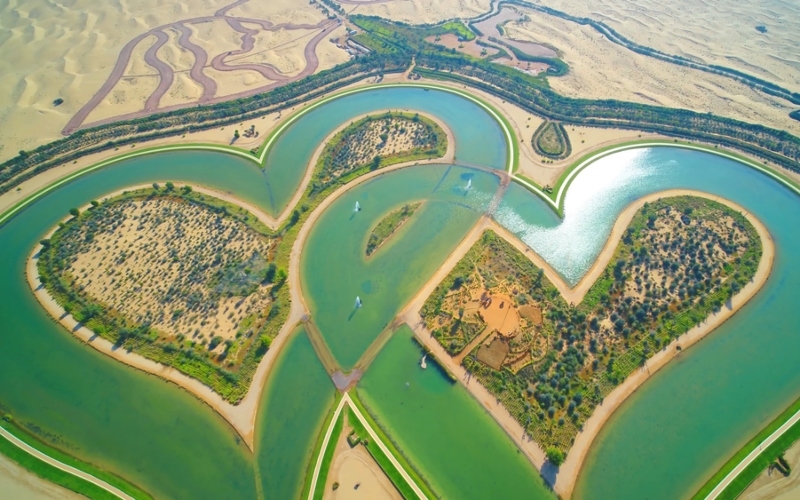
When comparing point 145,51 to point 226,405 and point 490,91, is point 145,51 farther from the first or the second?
point 226,405

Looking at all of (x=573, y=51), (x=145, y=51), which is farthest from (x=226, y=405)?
(x=573, y=51)

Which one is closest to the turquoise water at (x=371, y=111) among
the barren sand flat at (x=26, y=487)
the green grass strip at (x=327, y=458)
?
the green grass strip at (x=327, y=458)

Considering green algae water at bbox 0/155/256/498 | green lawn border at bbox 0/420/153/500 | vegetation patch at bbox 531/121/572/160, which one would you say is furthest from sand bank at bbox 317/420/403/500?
vegetation patch at bbox 531/121/572/160

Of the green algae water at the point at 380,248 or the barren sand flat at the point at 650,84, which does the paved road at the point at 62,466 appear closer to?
the green algae water at the point at 380,248

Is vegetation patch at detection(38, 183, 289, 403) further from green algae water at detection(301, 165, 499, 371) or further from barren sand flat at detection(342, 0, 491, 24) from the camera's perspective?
barren sand flat at detection(342, 0, 491, 24)

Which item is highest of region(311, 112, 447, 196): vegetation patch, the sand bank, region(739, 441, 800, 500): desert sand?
region(311, 112, 447, 196): vegetation patch

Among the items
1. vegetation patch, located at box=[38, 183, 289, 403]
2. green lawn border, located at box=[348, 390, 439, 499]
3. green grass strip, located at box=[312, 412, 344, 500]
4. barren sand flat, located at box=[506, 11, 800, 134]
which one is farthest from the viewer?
barren sand flat, located at box=[506, 11, 800, 134]

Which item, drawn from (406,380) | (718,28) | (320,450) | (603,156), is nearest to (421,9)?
(718,28)
